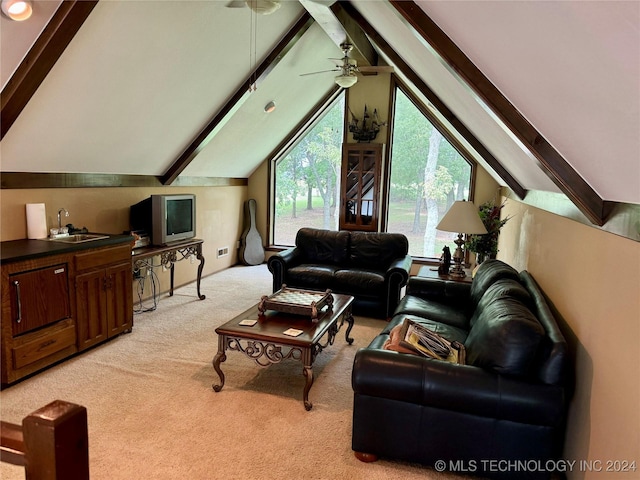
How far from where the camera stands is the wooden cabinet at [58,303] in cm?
286

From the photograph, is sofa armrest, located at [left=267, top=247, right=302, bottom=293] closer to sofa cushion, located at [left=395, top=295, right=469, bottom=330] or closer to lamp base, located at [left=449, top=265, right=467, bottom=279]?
sofa cushion, located at [left=395, top=295, right=469, bottom=330]

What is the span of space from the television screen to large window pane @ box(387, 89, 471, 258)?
329cm

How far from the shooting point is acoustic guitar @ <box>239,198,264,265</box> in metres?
7.21

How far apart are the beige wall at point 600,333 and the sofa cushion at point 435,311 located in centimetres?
76

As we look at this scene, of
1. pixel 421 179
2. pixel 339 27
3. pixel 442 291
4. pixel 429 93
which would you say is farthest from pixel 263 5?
pixel 421 179

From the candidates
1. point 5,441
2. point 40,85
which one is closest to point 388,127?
point 40,85

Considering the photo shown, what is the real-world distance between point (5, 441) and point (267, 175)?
22.4 ft

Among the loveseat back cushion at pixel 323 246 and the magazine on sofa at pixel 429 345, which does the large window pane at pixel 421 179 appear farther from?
the magazine on sofa at pixel 429 345

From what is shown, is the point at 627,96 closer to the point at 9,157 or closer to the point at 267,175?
the point at 9,157

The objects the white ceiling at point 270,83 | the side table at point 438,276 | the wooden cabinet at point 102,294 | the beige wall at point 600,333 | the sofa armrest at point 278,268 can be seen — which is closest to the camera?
the white ceiling at point 270,83

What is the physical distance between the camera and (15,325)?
288 centimetres

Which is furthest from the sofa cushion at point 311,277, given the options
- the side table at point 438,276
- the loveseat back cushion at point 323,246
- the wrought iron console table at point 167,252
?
the wrought iron console table at point 167,252

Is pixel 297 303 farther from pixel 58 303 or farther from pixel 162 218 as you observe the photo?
pixel 162 218

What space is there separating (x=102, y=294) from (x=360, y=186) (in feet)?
14.0
